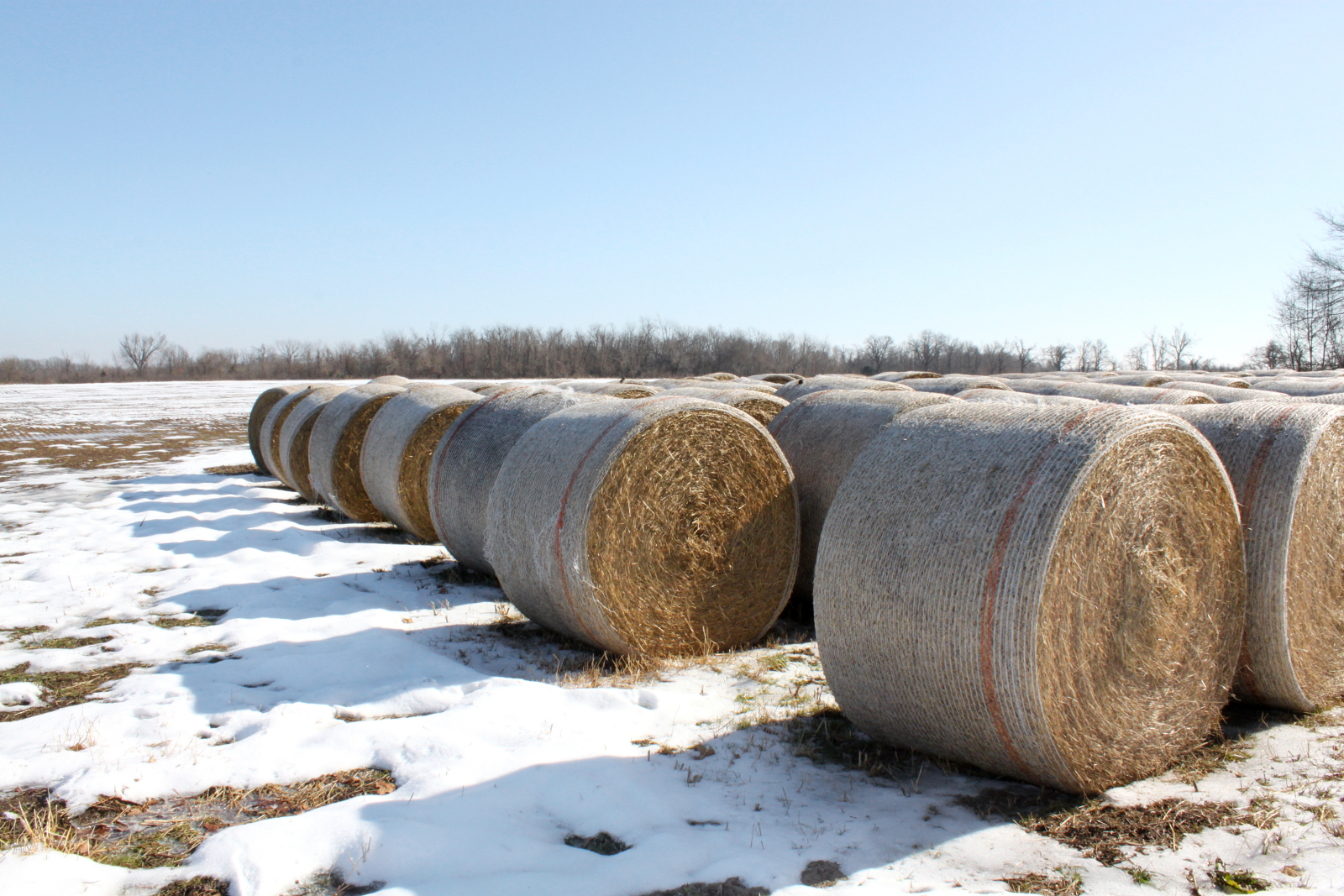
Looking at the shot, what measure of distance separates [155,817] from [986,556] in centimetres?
342

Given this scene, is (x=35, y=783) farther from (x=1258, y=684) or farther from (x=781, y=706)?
(x=1258, y=684)

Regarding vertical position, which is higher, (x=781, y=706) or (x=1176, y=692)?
(x=1176, y=692)

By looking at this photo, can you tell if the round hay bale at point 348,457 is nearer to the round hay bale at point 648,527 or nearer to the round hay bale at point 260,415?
the round hay bale at point 648,527

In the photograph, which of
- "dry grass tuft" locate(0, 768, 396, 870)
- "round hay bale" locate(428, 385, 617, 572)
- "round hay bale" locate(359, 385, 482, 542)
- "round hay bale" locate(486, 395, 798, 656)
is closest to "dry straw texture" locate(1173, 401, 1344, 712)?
"round hay bale" locate(486, 395, 798, 656)

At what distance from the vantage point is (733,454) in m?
5.67

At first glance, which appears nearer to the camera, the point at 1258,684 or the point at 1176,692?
the point at 1176,692

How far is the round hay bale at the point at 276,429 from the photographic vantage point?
44.0 ft

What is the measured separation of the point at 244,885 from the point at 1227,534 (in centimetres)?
439

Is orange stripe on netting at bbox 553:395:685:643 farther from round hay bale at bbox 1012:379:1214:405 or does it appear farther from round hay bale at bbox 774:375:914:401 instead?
round hay bale at bbox 1012:379:1214:405

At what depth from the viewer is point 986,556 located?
11.1ft

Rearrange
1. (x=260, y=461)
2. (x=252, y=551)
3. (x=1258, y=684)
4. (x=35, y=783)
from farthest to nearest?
(x=260, y=461)
(x=252, y=551)
(x=1258, y=684)
(x=35, y=783)

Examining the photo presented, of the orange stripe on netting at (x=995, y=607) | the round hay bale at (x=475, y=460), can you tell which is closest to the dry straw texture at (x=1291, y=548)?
the orange stripe on netting at (x=995, y=607)

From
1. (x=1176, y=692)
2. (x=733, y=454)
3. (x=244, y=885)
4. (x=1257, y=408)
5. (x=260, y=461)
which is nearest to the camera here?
(x=244, y=885)

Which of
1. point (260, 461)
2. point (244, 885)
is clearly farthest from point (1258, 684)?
point (260, 461)
